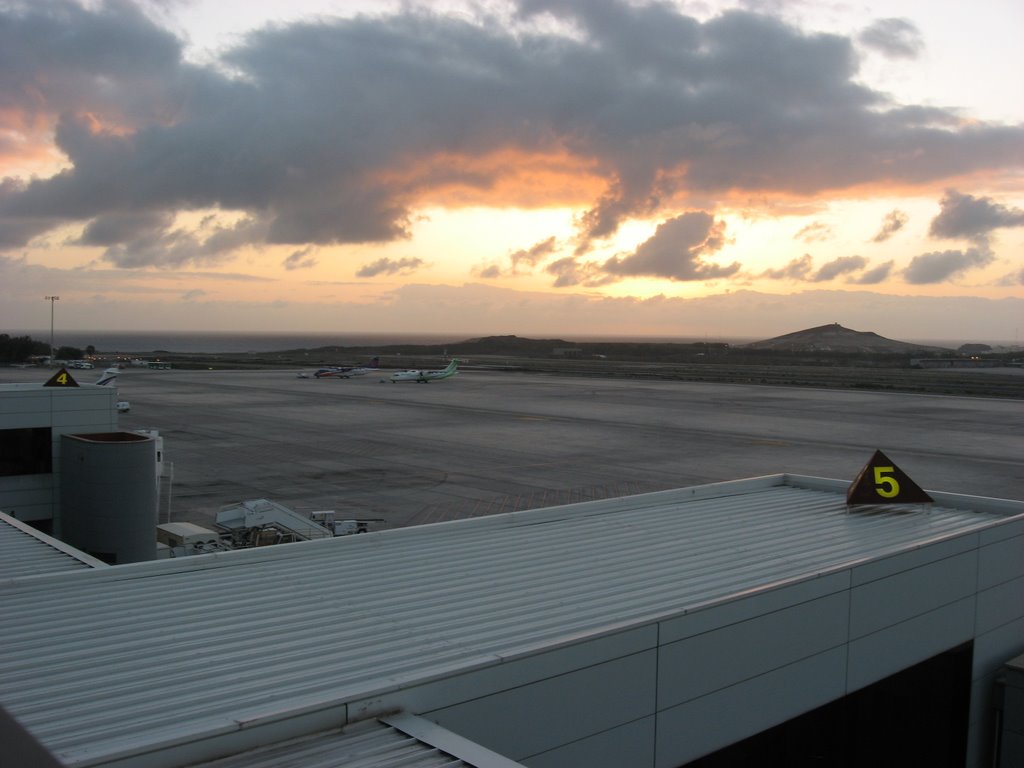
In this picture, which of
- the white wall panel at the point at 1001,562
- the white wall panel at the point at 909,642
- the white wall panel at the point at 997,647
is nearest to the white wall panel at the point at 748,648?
the white wall panel at the point at 909,642

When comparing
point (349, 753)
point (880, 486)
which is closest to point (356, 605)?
point (349, 753)

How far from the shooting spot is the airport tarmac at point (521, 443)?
119ft

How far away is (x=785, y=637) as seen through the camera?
35.6 feet

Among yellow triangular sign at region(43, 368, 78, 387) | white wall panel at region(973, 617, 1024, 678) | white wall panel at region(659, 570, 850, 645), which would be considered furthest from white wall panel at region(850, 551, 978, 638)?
yellow triangular sign at region(43, 368, 78, 387)

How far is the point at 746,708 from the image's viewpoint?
1034 cm

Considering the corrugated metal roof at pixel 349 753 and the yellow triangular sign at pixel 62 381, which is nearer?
the corrugated metal roof at pixel 349 753

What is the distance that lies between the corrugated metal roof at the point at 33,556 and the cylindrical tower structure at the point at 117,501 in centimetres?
583

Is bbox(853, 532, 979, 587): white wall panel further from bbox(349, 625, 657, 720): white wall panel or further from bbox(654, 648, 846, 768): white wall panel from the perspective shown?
bbox(349, 625, 657, 720): white wall panel

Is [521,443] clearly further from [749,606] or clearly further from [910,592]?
[749,606]

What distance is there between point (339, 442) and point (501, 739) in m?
43.9

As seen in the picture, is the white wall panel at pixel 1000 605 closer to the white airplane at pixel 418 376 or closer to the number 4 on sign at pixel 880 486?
the number 4 on sign at pixel 880 486

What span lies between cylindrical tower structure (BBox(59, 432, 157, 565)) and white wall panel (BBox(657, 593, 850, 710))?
18441mm

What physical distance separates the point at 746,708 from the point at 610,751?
2252 millimetres

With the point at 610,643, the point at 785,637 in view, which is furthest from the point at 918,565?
the point at 610,643
